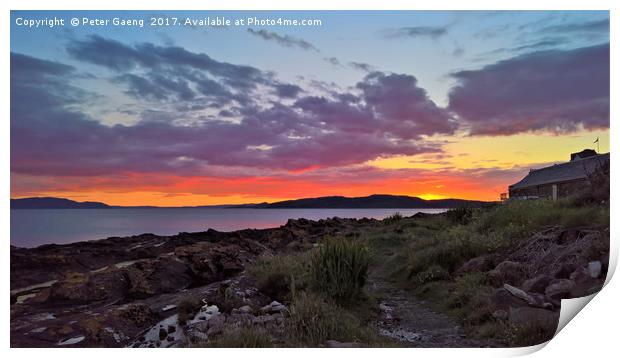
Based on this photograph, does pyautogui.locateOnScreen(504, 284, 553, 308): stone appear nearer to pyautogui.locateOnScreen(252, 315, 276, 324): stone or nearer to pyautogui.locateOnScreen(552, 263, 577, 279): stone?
pyautogui.locateOnScreen(552, 263, 577, 279): stone

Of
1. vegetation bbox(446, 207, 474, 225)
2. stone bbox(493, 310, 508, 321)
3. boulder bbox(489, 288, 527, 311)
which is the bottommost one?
stone bbox(493, 310, 508, 321)

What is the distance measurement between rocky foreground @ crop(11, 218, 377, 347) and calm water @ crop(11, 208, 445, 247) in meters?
0.24

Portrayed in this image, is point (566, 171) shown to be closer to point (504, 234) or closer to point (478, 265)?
point (504, 234)

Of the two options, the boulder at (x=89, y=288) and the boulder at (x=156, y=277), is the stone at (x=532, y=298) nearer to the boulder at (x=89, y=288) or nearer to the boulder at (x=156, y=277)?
the boulder at (x=156, y=277)

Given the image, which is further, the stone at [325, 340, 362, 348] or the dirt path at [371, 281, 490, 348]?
the dirt path at [371, 281, 490, 348]

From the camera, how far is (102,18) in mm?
6633

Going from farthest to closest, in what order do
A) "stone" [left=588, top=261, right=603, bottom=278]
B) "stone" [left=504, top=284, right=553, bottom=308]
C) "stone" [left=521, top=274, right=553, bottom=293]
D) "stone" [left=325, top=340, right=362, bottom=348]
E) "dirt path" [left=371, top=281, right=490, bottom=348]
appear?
1. "stone" [left=588, top=261, right=603, bottom=278]
2. "stone" [left=521, top=274, right=553, bottom=293]
3. "dirt path" [left=371, top=281, right=490, bottom=348]
4. "stone" [left=504, top=284, right=553, bottom=308]
5. "stone" [left=325, top=340, right=362, bottom=348]

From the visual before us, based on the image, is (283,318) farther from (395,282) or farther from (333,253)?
(395,282)

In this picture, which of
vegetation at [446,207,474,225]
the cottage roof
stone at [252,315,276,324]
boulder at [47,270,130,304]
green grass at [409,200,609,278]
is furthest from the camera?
vegetation at [446,207,474,225]

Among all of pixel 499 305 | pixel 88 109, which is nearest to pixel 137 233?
pixel 88 109

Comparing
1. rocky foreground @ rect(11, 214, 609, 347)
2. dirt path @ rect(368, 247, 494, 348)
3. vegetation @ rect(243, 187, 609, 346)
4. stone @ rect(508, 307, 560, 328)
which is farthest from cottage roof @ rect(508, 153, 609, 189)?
stone @ rect(508, 307, 560, 328)

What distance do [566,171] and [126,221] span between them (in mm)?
9494

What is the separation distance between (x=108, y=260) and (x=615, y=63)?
8848mm

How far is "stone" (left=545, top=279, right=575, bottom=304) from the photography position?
606cm
